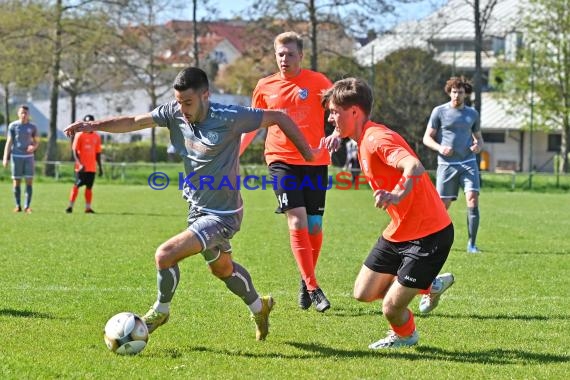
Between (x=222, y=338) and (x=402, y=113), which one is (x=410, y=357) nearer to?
(x=222, y=338)

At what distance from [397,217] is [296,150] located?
232 centimetres

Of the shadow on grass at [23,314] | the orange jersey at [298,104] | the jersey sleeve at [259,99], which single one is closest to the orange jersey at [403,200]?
the orange jersey at [298,104]

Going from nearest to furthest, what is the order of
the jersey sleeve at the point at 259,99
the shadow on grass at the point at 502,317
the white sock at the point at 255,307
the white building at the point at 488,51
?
the white sock at the point at 255,307 → the shadow on grass at the point at 502,317 → the jersey sleeve at the point at 259,99 → the white building at the point at 488,51

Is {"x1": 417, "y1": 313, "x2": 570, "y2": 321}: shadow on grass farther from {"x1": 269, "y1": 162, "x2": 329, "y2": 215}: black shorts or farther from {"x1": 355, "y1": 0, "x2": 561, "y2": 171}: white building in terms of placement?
{"x1": 355, "y1": 0, "x2": 561, "y2": 171}: white building

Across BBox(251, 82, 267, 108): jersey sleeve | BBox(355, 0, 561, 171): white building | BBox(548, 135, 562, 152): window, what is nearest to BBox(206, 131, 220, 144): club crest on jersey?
BBox(251, 82, 267, 108): jersey sleeve

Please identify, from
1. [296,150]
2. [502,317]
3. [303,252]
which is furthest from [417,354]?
[296,150]

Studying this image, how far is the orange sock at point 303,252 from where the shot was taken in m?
7.82

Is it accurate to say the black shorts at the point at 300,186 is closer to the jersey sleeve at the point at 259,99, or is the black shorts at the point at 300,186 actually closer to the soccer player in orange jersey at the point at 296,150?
the soccer player in orange jersey at the point at 296,150

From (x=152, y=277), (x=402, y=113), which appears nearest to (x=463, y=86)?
(x=152, y=277)

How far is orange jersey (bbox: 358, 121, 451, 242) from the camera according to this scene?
588 cm

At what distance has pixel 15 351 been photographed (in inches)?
229

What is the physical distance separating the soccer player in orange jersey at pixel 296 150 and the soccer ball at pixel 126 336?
2303mm

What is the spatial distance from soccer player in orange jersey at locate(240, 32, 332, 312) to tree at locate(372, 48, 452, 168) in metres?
26.3

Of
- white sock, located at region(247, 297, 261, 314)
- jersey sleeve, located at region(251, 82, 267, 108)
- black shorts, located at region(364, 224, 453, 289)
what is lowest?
white sock, located at region(247, 297, 261, 314)
